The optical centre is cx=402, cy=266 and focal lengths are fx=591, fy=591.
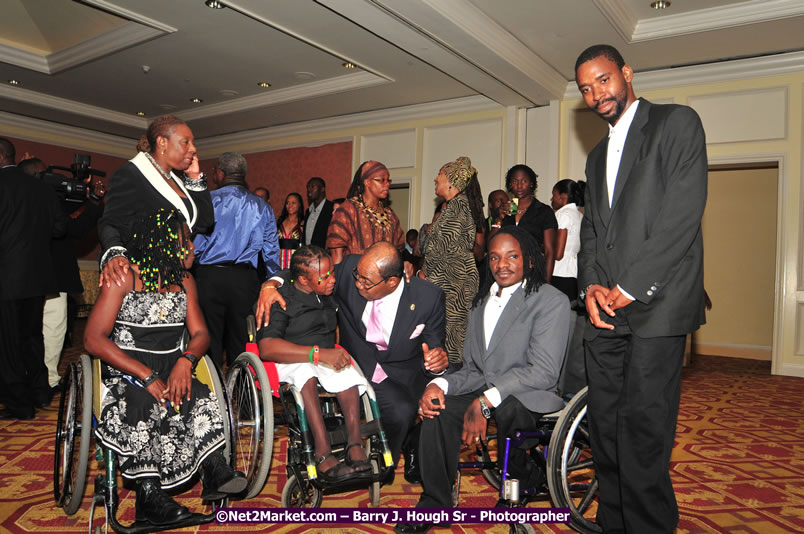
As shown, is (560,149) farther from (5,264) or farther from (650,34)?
(5,264)

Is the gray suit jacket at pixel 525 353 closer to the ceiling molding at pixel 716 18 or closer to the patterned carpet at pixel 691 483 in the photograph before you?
the patterned carpet at pixel 691 483

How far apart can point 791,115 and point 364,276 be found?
623 centimetres

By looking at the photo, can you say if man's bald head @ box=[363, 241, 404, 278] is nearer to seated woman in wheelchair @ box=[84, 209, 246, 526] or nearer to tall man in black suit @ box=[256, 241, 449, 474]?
tall man in black suit @ box=[256, 241, 449, 474]

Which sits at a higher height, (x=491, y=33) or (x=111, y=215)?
(x=491, y=33)

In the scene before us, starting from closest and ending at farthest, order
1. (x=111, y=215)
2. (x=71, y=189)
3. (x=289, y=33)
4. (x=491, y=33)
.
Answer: (x=111, y=215)
(x=71, y=189)
(x=491, y=33)
(x=289, y=33)

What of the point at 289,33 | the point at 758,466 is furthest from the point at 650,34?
the point at 758,466

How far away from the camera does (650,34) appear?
6.23 metres

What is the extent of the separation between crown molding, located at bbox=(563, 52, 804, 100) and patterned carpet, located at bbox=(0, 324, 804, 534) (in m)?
3.97

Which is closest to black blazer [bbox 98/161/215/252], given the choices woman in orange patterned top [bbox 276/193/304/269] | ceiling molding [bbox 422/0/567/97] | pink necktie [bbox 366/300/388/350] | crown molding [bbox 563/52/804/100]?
pink necktie [bbox 366/300/388/350]

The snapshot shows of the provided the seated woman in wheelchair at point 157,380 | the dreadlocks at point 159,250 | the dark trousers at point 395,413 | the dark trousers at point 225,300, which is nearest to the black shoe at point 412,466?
the dark trousers at point 395,413

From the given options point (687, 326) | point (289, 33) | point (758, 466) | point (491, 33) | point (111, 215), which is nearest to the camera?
point (687, 326)

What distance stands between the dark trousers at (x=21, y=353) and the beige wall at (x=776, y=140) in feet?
22.6

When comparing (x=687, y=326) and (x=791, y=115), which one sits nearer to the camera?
(x=687, y=326)

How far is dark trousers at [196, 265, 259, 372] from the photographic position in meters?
3.53
